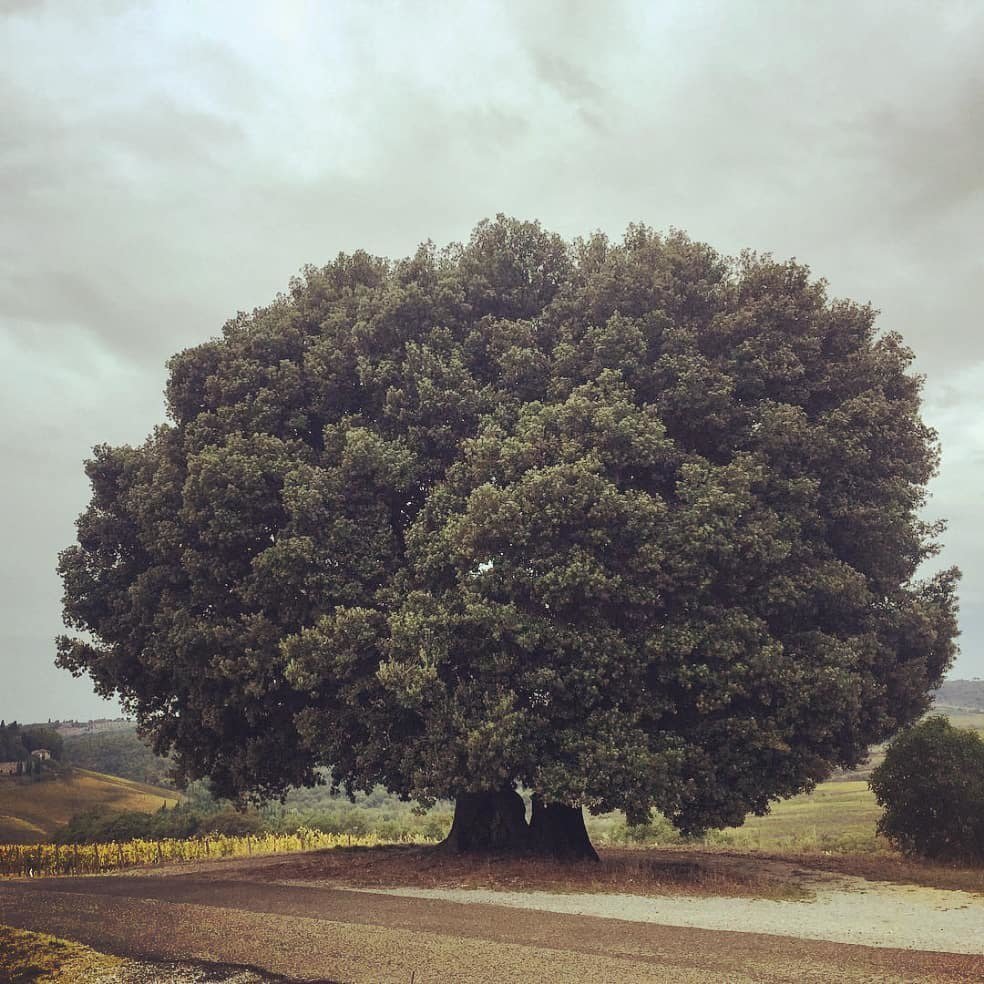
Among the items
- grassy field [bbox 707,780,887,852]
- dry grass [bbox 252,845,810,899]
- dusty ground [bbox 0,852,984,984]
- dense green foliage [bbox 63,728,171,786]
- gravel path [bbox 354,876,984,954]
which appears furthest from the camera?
dense green foliage [bbox 63,728,171,786]

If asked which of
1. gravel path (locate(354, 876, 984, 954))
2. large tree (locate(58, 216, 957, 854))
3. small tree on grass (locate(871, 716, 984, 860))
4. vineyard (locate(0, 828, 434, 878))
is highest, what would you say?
large tree (locate(58, 216, 957, 854))

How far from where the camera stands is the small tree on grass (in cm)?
1931

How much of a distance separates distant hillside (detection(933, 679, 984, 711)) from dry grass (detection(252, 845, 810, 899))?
438 ft

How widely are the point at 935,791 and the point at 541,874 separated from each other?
1007cm

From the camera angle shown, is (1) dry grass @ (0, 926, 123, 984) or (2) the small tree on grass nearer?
(1) dry grass @ (0, 926, 123, 984)

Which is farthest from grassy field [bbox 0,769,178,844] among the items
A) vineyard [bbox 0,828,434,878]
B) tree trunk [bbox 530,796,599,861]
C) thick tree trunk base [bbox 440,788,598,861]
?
tree trunk [bbox 530,796,599,861]

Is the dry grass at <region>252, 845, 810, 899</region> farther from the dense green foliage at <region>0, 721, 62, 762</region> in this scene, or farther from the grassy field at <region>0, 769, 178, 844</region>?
the dense green foliage at <region>0, 721, 62, 762</region>

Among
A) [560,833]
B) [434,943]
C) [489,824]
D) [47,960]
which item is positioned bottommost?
[47,960]

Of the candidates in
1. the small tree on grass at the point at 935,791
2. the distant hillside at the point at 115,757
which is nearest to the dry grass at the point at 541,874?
the small tree on grass at the point at 935,791

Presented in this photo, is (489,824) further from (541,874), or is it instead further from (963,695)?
(963,695)

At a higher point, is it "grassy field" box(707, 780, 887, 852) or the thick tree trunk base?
the thick tree trunk base

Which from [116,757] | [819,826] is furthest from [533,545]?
[116,757]

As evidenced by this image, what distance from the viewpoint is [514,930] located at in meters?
11.6

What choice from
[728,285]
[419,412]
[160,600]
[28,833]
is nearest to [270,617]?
[160,600]
